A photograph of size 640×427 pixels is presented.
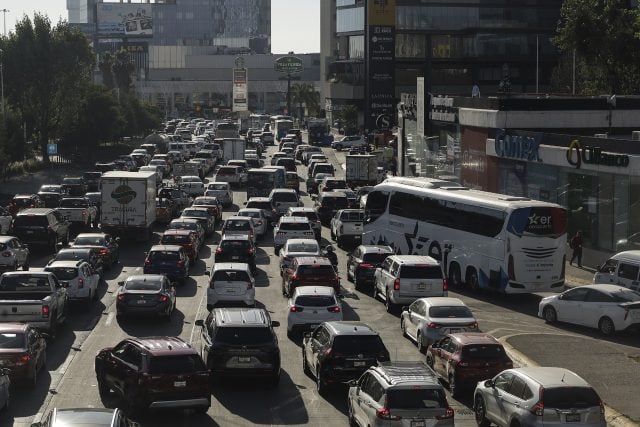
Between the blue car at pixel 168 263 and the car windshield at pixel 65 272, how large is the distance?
13.9 ft

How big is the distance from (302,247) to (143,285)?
986 cm

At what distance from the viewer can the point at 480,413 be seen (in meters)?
21.5

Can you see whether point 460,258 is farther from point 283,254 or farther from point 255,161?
point 255,161

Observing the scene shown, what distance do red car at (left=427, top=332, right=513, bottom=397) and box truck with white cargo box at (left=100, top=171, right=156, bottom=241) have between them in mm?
27877

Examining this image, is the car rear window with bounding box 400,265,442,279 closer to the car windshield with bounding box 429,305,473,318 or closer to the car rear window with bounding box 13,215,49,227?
the car windshield with bounding box 429,305,473,318

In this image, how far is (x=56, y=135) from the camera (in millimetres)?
108625

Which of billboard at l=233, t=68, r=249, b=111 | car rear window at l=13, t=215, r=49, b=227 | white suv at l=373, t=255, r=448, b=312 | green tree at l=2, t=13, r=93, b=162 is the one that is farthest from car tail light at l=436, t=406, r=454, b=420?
billboard at l=233, t=68, r=249, b=111

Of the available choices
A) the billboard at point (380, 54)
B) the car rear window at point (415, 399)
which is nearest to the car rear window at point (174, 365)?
the car rear window at point (415, 399)

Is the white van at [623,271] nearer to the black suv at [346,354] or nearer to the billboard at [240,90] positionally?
the black suv at [346,354]

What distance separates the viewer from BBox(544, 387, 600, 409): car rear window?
19.0 metres

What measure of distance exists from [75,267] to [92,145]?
73.7m

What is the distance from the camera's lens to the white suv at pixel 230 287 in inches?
1312

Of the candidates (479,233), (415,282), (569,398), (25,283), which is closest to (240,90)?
(479,233)

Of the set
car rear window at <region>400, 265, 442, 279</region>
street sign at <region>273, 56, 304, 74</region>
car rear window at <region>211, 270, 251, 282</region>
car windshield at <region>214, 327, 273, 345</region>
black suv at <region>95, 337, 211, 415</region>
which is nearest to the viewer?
black suv at <region>95, 337, 211, 415</region>
